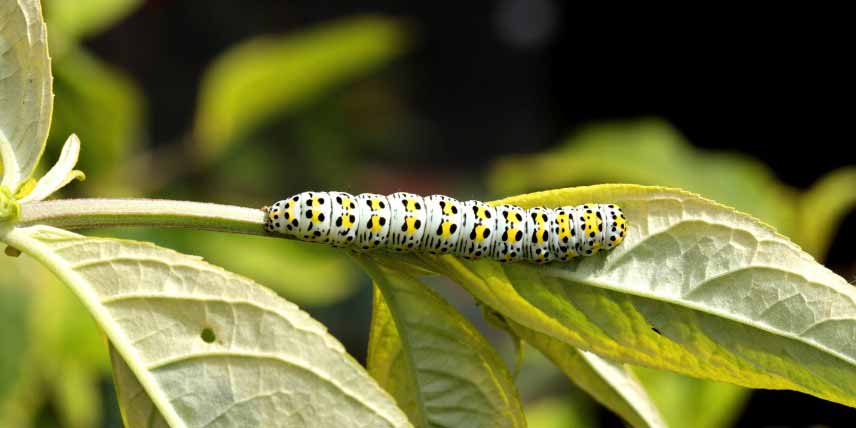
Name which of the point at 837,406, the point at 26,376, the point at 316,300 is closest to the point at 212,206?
the point at 26,376

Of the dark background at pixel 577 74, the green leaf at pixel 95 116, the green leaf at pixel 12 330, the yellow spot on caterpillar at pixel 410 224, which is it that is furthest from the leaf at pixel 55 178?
the dark background at pixel 577 74

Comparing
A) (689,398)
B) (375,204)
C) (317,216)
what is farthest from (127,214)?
(689,398)

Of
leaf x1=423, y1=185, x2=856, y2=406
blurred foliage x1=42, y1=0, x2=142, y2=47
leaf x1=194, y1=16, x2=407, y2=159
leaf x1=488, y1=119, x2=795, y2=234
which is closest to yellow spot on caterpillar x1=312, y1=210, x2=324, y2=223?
leaf x1=423, y1=185, x2=856, y2=406

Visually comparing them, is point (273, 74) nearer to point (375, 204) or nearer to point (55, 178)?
point (375, 204)

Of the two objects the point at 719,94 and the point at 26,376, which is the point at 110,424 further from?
the point at 719,94

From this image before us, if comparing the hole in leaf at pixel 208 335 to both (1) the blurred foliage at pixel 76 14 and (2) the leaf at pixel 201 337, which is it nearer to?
(2) the leaf at pixel 201 337

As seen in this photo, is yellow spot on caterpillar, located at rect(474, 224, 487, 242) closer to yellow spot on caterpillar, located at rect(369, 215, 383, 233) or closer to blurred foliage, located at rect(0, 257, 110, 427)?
yellow spot on caterpillar, located at rect(369, 215, 383, 233)
